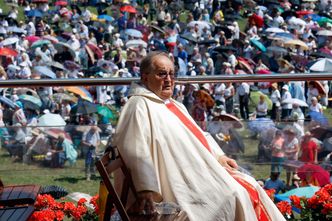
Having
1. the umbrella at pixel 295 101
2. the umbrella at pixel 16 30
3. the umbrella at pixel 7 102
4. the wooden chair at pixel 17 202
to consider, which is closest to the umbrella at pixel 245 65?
the umbrella at pixel 16 30

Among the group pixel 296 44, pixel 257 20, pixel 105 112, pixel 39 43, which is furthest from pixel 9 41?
pixel 105 112

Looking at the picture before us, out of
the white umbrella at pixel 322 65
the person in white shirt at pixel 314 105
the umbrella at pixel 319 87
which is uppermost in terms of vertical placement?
the person in white shirt at pixel 314 105

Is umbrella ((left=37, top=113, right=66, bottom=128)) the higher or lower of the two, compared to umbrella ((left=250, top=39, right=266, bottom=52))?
higher

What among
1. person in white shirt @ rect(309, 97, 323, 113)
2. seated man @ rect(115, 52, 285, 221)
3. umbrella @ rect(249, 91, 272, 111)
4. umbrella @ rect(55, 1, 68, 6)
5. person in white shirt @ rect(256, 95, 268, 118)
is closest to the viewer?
seated man @ rect(115, 52, 285, 221)

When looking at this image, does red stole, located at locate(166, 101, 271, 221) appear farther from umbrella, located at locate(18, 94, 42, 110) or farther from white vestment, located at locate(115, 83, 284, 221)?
umbrella, located at locate(18, 94, 42, 110)

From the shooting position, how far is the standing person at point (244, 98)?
79.4ft

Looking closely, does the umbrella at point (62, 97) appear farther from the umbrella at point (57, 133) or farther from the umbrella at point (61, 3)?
the umbrella at point (61, 3)

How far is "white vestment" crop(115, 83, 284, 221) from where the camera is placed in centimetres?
617

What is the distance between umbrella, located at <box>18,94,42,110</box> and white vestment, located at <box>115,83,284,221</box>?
12.5m

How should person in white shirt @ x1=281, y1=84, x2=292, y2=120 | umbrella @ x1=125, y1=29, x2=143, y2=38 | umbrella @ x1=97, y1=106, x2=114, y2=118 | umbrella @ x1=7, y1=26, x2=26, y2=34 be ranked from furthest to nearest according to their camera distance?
umbrella @ x1=125, y1=29, x2=143, y2=38 < umbrella @ x1=7, y1=26, x2=26, y2=34 < person in white shirt @ x1=281, y1=84, x2=292, y2=120 < umbrella @ x1=97, y1=106, x2=114, y2=118

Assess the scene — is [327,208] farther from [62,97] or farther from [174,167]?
[62,97]

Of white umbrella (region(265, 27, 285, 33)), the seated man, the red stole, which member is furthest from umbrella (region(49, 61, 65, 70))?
the seated man

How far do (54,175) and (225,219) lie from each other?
8.64ft

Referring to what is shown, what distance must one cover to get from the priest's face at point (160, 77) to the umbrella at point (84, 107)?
481 inches
